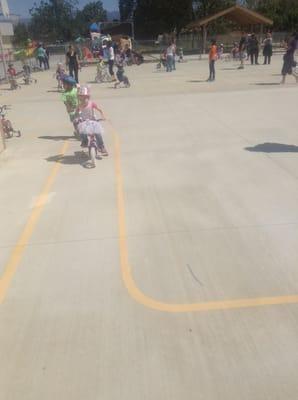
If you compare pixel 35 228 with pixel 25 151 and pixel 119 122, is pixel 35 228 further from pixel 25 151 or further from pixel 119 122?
pixel 119 122

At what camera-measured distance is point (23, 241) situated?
5695 mm

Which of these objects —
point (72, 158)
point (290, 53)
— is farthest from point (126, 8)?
point (72, 158)

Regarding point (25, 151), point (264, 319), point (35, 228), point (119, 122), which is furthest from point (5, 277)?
point (119, 122)

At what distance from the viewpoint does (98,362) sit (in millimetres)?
3529

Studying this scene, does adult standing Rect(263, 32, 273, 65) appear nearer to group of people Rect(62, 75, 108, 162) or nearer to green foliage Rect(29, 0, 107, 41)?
group of people Rect(62, 75, 108, 162)

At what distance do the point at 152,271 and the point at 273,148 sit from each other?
549 cm

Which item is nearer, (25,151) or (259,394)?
(259,394)

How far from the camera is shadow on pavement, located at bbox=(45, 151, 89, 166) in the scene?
911 centimetres

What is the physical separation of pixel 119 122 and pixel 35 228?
7.48m

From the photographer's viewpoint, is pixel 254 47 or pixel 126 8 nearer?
pixel 254 47

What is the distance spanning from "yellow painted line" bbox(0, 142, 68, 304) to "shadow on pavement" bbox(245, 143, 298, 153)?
4.25 meters

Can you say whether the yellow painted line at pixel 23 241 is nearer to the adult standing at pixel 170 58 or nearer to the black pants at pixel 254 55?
the adult standing at pixel 170 58

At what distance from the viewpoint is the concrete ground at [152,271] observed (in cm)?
340

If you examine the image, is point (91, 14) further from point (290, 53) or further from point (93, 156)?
point (93, 156)
